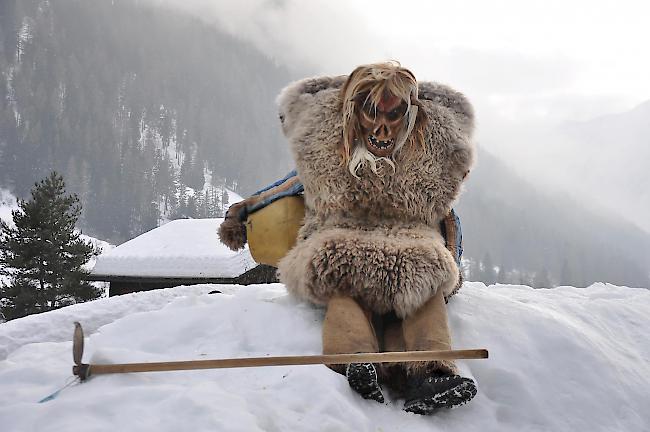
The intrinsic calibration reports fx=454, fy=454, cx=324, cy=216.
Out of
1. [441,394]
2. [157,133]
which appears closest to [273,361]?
[441,394]

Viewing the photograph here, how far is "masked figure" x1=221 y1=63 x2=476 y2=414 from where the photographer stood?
1.83 metres

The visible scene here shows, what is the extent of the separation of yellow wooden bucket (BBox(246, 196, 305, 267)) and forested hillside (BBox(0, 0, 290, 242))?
175 ft

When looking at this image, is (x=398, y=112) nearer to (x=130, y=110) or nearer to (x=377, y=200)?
(x=377, y=200)

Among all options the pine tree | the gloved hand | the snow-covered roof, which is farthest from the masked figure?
the pine tree

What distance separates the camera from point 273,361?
1.37 metres

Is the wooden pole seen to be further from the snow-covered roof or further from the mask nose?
the snow-covered roof

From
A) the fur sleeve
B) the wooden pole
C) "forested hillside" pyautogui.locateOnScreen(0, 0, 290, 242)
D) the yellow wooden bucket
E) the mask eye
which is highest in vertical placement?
"forested hillside" pyautogui.locateOnScreen(0, 0, 290, 242)

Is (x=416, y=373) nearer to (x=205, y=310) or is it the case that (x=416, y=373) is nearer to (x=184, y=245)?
(x=205, y=310)

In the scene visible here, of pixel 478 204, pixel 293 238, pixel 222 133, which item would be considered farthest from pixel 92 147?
pixel 293 238

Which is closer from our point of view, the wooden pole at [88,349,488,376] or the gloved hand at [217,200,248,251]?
the wooden pole at [88,349,488,376]

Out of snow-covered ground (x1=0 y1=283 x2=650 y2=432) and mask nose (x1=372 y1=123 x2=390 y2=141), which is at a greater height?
mask nose (x1=372 y1=123 x2=390 y2=141)

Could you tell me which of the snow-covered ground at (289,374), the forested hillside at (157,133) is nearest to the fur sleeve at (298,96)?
the snow-covered ground at (289,374)

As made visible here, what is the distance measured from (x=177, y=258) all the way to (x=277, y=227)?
8053 mm

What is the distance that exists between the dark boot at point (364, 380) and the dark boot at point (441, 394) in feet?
0.39
